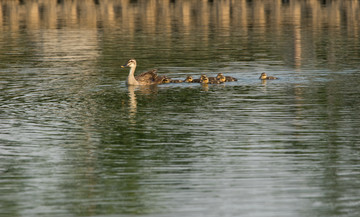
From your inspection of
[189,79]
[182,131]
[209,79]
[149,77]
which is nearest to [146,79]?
[149,77]

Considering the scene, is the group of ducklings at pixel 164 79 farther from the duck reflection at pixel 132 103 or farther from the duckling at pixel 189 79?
the duck reflection at pixel 132 103

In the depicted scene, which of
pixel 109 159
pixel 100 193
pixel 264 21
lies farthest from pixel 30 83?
pixel 264 21

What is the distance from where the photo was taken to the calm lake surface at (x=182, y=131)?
14.2m

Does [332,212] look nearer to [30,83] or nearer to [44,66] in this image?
[30,83]

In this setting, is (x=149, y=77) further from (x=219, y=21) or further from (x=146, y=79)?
(x=219, y=21)

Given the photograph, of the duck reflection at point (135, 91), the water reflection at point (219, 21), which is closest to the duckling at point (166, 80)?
the duck reflection at point (135, 91)

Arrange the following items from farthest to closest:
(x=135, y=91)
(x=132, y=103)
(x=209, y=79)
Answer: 1. (x=209, y=79)
2. (x=135, y=91)
3. (x=132, y=103)

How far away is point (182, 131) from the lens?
20500mm

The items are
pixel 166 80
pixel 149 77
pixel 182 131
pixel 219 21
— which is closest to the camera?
pixel 182 131

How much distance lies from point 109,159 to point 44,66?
2184cm

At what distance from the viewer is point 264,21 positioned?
70.8 metres

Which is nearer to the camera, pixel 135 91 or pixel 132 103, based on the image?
pixel 132 103

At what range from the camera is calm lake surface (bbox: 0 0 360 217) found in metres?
14.2

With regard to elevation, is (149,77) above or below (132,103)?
above
